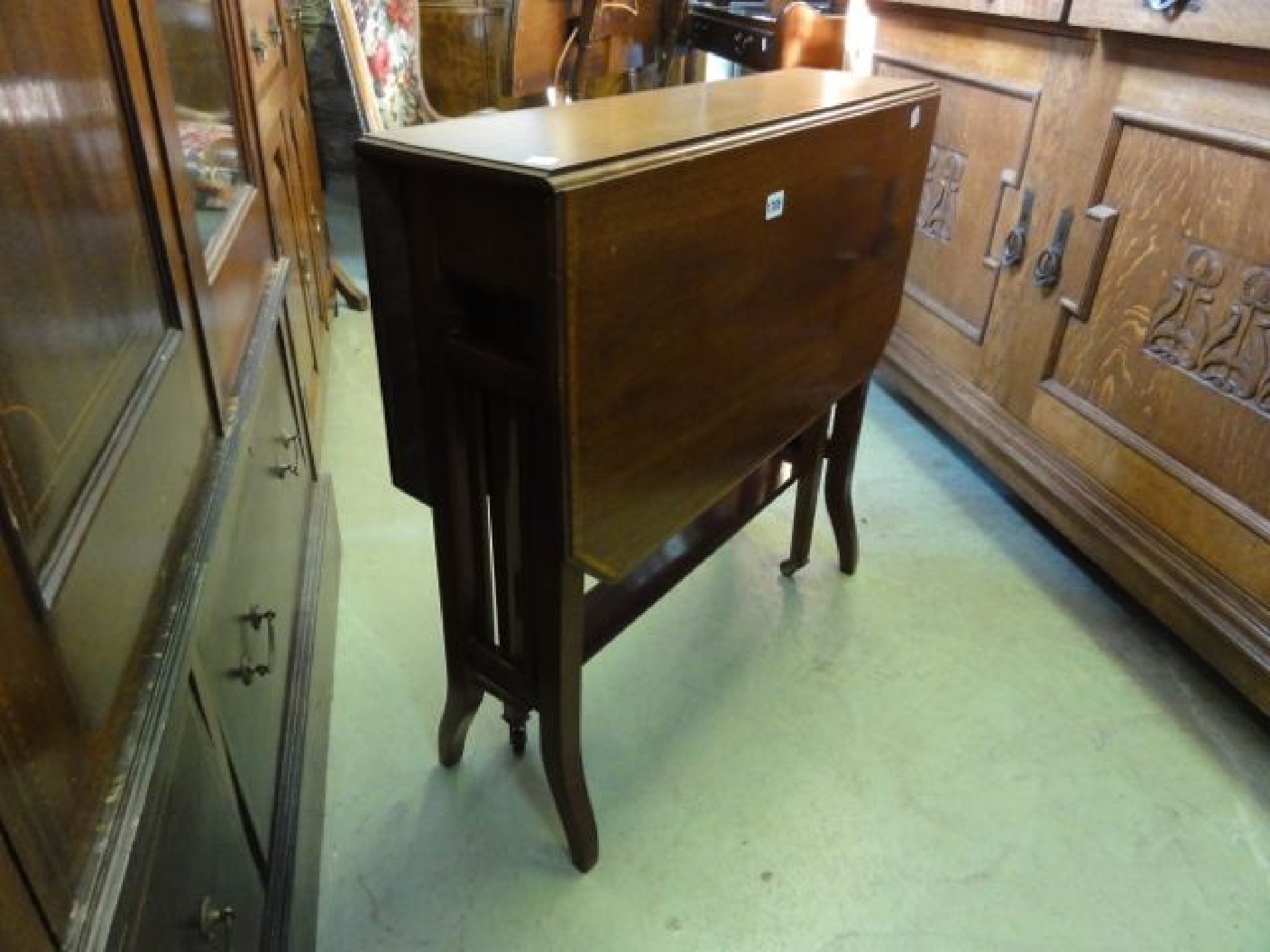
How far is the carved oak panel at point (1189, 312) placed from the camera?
139 centimetres

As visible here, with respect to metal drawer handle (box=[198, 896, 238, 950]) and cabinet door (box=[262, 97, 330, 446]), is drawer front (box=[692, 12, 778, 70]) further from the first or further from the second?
metal drawer handle (box=[198, 896, 238, 950])

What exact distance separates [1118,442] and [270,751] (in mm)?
1507

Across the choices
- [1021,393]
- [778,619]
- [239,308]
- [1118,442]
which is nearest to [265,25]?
[239,308]

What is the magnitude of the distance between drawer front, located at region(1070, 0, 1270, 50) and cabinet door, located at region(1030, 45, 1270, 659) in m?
0.04

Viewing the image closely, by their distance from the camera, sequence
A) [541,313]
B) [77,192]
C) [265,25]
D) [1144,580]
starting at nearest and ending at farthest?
1. [77,192]
2. [541,313]
3. [1144,580]
4. [265,25]

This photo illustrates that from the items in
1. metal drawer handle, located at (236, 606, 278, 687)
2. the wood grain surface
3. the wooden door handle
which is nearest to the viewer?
the wood grain surface

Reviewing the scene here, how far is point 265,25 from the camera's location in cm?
189

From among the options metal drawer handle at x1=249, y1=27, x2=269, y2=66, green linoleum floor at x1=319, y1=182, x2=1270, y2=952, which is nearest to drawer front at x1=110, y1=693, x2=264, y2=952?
green linoleum floor at x1=319, y1=182, x2=1270, y2=952

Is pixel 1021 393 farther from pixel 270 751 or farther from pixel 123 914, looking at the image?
pixel 123 914

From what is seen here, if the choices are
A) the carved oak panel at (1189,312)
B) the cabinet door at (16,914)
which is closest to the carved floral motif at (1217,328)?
the carved oak panel at (1189,312)

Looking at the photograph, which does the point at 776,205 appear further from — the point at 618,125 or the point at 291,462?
the point at 291,462

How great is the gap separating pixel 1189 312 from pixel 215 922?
1604 mm

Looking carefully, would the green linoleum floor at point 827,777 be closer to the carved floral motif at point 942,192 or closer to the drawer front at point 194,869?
the drawer front at point 194,869

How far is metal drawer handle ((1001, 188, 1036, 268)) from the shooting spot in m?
1.85
